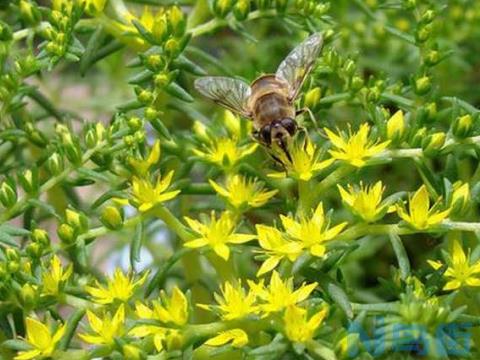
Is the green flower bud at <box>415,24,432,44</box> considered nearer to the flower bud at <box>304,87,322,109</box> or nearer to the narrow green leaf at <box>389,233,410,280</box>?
the flower bud at <box>304,87,322,109</box>

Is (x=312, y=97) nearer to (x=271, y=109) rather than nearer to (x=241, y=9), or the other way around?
(x=271, y=109)

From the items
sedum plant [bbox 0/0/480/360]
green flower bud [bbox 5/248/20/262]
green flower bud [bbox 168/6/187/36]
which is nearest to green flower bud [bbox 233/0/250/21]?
sedum plant [bbox 0/0/480/360]

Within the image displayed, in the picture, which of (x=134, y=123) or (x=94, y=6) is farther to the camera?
(x=94, y=6)

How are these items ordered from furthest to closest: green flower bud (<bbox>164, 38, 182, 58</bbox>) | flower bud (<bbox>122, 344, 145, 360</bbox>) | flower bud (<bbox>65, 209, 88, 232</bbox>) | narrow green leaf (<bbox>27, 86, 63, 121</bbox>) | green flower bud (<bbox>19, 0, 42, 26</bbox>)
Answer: narrow green leaf (<bbox>27, 86, 63, 121</bbox>), green flower bud (<bbox>19, 0, 42, 26</bbox>), green flower bud (<bbox>164, 38, 182, 58</bbox>), flower bud (<bbox>65, 209, 88, 232</bbox>), flower bud (<bbox>122, 344, 145, 360</bbox>)

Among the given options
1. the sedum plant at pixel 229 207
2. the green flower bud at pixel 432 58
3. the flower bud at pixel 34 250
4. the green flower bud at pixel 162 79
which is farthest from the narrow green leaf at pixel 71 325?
the green flower bud at pixel 432 58

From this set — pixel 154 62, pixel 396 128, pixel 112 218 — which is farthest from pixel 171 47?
pixel 396 128

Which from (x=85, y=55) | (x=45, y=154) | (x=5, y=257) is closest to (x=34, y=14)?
(x=85, y=55)
